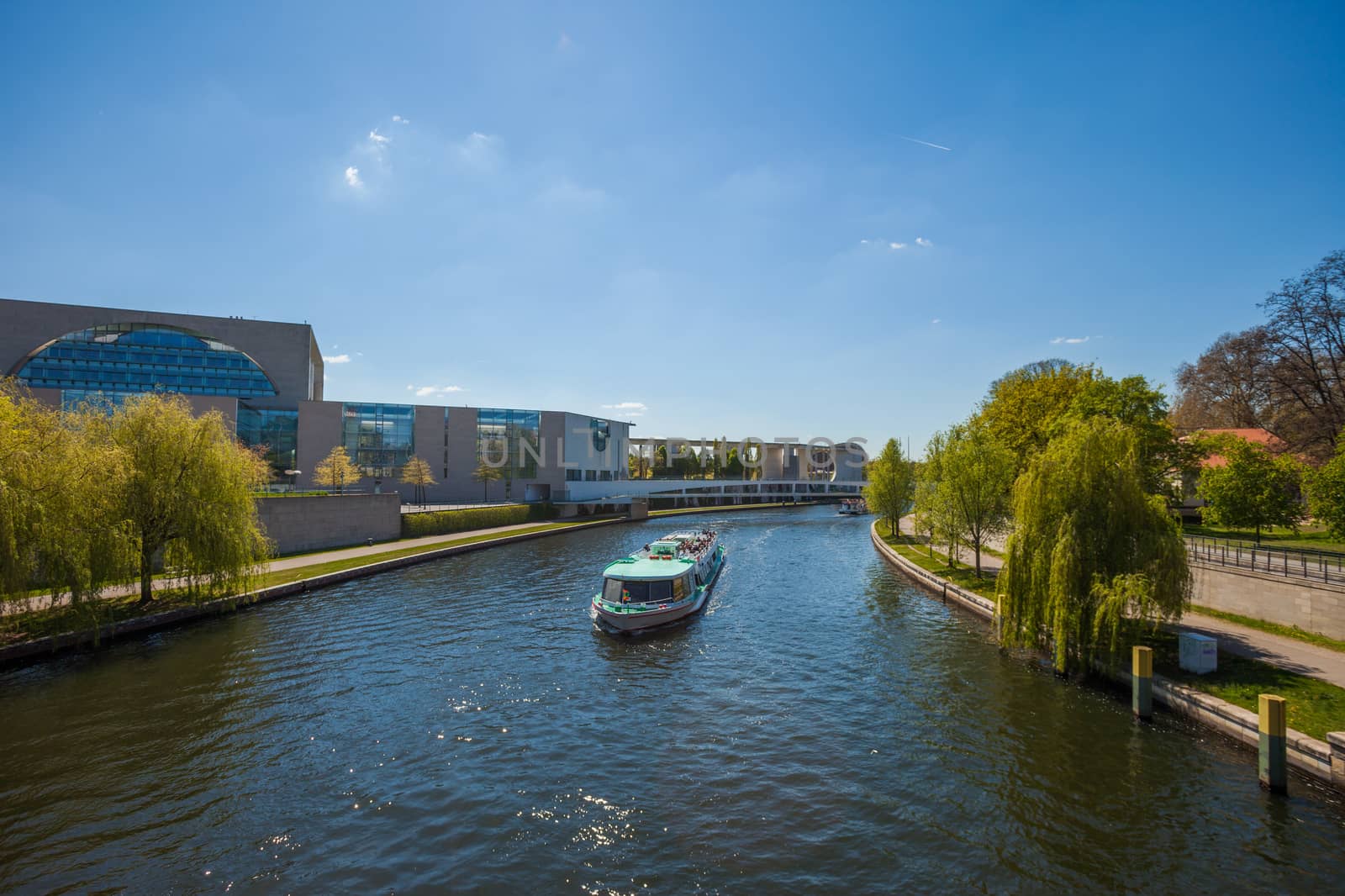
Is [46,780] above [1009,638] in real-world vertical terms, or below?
below

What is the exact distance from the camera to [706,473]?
16350 cm

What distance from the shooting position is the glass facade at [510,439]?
90188 millimetres

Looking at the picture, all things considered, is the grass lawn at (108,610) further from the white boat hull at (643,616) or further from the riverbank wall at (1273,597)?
the riverbank wall at (1273,597)

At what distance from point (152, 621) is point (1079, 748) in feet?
118

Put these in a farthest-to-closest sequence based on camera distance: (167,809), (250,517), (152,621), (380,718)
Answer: (250,517) < (152,621) < (380,718) < (167,809)

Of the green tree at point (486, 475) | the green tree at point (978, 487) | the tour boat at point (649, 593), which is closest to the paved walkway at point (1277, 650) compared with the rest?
the green tree at point (978, 487)

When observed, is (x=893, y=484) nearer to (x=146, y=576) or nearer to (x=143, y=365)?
(x=146, y=576)

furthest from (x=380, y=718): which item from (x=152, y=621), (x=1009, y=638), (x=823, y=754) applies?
(x=1009, y=638)

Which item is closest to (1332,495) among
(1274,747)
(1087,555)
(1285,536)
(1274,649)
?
(1274,649)

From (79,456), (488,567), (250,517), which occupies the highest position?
(79,456)

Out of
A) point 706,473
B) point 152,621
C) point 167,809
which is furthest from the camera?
point 706,473

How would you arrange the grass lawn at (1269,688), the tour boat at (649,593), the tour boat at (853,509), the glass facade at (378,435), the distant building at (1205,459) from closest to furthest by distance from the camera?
1. the grass lawn at (1269,688)
2. the tour boat at (649,593)
3. the distant building at (1205,459)
4. the glass facade at (378,435)
5. the tour boat at (853,509)

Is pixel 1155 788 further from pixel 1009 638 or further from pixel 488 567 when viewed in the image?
pixel 488 567

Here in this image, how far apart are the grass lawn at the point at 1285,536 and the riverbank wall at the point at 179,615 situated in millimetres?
50841
